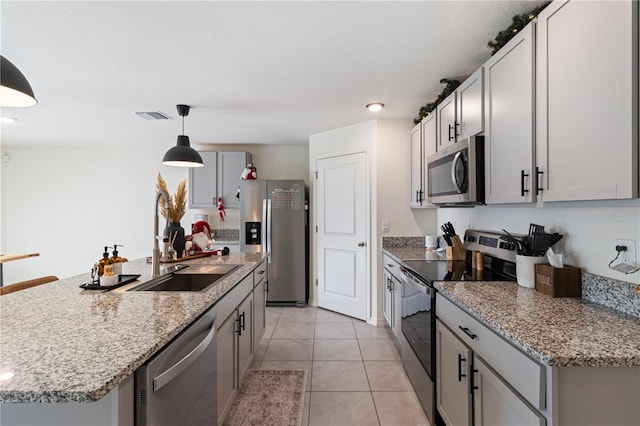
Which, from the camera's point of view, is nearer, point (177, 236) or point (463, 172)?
point (463, 172)

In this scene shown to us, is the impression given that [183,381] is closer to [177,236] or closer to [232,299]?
[232,299]

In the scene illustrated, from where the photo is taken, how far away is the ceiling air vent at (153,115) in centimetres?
330

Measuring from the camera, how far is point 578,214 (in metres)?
1.57

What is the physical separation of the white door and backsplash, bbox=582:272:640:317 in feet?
7.55

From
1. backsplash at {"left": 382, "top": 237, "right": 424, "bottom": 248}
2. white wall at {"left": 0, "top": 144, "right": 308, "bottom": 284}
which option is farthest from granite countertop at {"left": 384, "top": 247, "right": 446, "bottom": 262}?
white wall at {"left": 0, "top": 144, "right": 308, "bottom": 284}

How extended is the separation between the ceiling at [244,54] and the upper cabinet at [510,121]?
271 mm

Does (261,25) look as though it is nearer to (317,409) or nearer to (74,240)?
(317,409)

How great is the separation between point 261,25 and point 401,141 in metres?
2.23

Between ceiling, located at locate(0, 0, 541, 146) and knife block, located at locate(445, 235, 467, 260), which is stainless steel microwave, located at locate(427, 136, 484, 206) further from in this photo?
ceiling, located at locate(0, 0, 541, 146)

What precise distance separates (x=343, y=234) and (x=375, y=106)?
5.14 ft

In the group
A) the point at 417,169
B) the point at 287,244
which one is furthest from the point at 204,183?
the point at 417,169

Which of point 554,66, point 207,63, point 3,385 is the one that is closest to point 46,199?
point 207,63

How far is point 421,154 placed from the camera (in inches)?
121

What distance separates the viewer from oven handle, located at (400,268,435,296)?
186 cm
